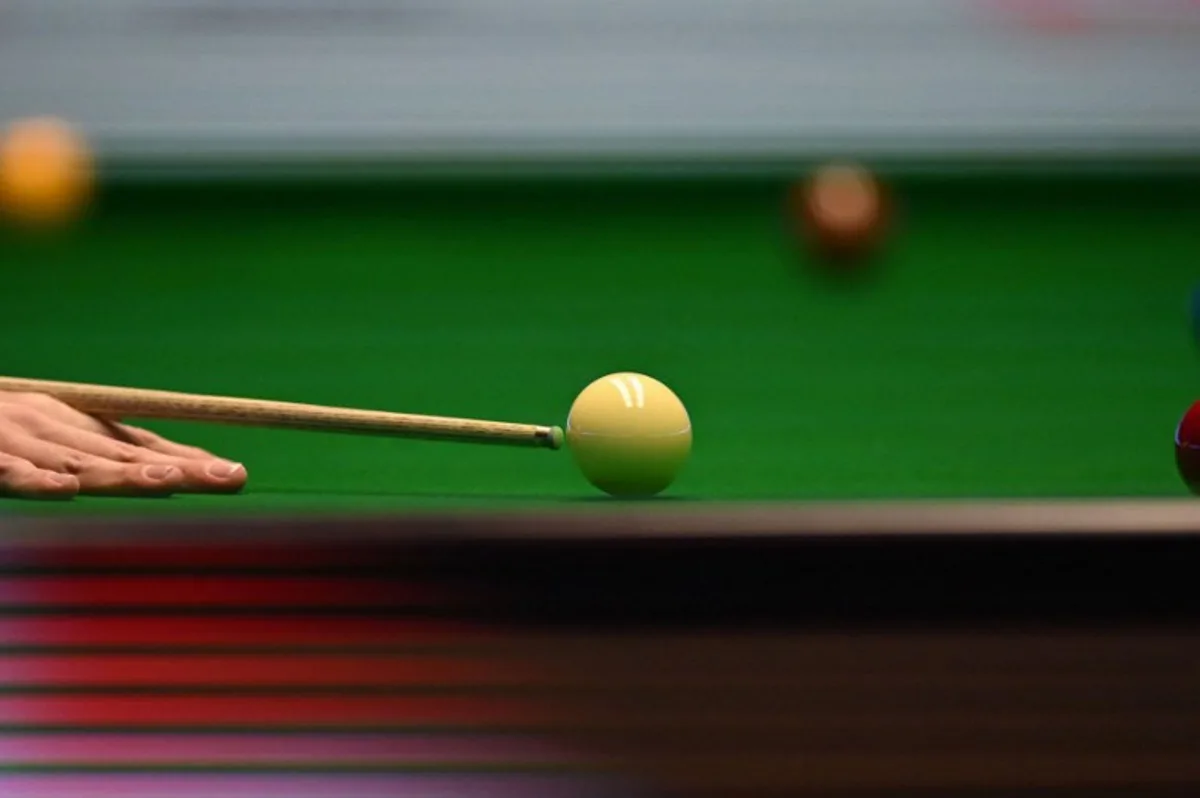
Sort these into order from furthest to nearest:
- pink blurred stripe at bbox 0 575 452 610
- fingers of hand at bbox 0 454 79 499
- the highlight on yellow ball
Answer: the highlight on yellow ball < fingers of hand at bbox 0 454 79 499 < pink blurred stripe at bbox 0 575 452 610

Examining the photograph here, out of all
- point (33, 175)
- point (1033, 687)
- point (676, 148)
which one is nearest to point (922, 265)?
point (676, 148)

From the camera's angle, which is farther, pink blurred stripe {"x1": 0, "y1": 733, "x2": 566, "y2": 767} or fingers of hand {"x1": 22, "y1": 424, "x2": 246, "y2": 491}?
fingers of hand {"x1": 22, "y1": 424, "x2": 246, "y2": 491}

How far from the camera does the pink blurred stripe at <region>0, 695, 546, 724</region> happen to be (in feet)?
3.77

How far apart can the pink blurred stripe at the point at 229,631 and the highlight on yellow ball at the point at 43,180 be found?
6.70 ft

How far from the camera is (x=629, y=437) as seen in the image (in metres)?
1.75

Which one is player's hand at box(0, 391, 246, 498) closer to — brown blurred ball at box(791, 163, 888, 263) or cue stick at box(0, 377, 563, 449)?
cue stick at box(0, 377, 563, 449)

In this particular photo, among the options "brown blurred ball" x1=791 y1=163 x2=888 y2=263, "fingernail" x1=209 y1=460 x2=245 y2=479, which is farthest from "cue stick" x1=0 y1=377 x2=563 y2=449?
"brown blurred ball" x1=791 y1=163 x2=888 y2=263

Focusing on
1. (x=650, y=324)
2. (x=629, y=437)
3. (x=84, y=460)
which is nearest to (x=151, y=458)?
(x=84, y=460)

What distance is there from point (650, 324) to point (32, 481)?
1198 mm

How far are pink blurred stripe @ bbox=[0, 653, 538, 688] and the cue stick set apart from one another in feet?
2.46

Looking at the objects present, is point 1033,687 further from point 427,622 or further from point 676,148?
point 676,148

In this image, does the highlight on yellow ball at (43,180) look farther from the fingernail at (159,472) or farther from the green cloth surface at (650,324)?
the fingernail at (159,472)

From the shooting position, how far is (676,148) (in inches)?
150

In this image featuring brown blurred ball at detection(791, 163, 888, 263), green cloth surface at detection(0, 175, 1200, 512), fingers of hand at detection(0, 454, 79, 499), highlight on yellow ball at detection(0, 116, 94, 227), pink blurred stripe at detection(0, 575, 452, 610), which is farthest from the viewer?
highlight on yellow ball at detection(0, 116, 94, 227)
